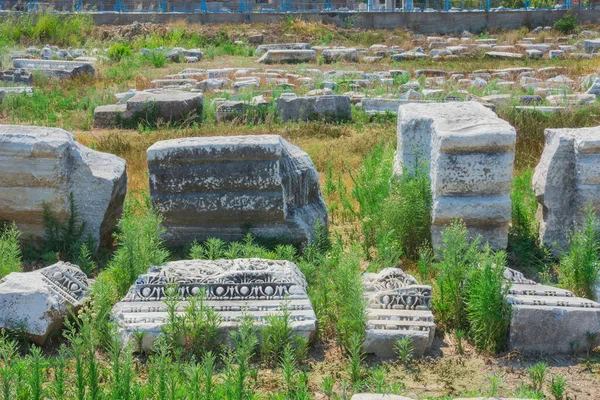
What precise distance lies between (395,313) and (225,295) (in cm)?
108

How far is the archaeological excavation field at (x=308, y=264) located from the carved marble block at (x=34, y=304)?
2 cm

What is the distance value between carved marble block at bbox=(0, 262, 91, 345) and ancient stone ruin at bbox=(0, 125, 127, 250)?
138 centimetres

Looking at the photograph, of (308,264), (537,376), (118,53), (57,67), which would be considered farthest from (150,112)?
(118,53)

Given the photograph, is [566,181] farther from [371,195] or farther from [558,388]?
[558,388]

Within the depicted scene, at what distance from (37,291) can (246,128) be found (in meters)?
7.00

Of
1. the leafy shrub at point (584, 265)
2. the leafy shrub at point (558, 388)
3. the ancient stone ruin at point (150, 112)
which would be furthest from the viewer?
the ancient stone ruin at point (150, 112)

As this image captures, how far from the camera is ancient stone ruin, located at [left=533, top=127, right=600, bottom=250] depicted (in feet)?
20.4

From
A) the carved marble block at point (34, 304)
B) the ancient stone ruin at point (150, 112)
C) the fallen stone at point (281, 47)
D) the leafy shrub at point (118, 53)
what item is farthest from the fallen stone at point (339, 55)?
the carved marble block at point (34, 304)

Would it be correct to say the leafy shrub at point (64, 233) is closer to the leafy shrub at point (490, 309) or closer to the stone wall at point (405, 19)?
the leafy shrub at point (490, 309)

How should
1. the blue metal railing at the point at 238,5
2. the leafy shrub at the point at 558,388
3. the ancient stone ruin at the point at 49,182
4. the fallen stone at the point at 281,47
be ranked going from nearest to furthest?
the leafy shrub at the point at 558,388 → the ancient stone ruin at the point at 49,182 → the fallen stone at the point at 281,47 → the blue metal railing at the point at 238,5

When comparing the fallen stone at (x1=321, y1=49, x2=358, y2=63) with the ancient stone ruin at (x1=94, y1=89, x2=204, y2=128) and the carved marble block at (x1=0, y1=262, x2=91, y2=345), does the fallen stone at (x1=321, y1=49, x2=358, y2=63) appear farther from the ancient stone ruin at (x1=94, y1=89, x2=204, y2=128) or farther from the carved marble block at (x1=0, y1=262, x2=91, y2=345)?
the carved marble block at (x1=0, y1=262, x2=91, y2=345)

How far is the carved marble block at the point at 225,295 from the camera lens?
489 centimetres

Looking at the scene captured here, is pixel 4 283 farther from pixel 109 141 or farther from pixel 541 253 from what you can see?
pixel 109 141

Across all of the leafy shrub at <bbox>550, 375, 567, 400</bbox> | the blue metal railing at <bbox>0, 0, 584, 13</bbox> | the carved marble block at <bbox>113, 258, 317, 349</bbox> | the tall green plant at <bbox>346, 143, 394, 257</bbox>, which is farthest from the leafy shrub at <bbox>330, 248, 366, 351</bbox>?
the blue metal railing at <bbox>0, 0, 584, 13</bbox>
